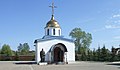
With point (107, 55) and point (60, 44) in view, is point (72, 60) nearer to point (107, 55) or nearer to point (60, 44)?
point (60, 44)

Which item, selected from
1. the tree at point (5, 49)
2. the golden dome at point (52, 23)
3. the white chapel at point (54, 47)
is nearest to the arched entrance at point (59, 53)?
the white chapel at point (54, 47)

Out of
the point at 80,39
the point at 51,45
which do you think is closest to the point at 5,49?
the point at 80,39

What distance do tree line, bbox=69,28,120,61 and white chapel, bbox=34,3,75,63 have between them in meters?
11.6

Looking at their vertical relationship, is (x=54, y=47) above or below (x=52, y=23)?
below

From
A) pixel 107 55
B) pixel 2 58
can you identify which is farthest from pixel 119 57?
pixel 2 58

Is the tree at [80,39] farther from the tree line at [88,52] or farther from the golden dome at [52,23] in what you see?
the golden dome at [52,23]

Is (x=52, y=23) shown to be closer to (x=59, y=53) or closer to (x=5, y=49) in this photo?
(x=59, y=53)

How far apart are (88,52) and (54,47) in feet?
60.0

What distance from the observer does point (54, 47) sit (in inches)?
1634

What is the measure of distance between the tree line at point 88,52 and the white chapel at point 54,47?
1155 cm

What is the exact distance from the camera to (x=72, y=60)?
42625 millimetres

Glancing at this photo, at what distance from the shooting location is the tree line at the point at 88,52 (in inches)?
2044

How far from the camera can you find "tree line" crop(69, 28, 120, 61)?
51.9m

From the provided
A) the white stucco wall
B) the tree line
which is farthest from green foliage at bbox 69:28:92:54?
the white stucco wall
